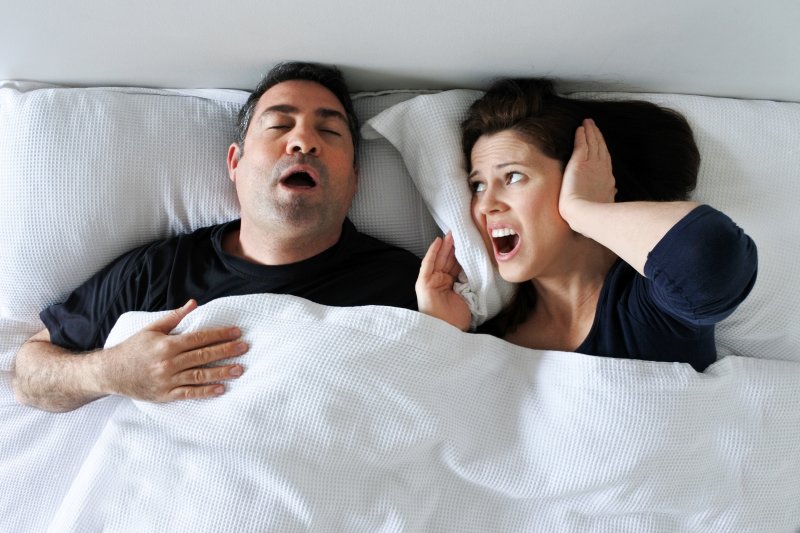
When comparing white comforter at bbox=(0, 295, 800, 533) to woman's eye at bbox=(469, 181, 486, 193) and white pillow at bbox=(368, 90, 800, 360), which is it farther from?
woman's eye at bbox=(469, 181, 486, 193)

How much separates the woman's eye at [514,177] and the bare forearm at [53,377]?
0.84 m

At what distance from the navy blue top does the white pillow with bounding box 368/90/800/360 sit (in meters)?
0.16

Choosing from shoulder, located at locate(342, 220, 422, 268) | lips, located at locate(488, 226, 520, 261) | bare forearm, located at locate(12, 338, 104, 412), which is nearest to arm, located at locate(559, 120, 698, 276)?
lips, located at locate(488, 226, 520, 261)

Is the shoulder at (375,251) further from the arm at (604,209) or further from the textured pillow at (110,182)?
the arm at (604,209)

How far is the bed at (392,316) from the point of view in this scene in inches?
42.3

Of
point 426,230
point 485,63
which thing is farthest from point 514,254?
point 485,63

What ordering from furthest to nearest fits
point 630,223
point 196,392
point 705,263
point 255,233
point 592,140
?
point 255,233 < point 592,140 < point 196,392 < point 630,223 < point 705,263

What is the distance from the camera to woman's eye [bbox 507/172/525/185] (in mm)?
1191

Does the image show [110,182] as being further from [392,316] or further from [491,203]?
[491,203]

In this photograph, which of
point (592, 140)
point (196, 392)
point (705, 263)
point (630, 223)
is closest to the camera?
point (705, 263)

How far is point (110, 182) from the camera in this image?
4.35 feet

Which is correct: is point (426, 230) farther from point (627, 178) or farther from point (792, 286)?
point (792, 286)

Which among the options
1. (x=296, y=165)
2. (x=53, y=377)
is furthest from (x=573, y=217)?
(x=53, y=377)

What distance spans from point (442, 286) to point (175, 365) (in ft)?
1.68
